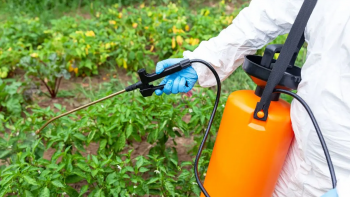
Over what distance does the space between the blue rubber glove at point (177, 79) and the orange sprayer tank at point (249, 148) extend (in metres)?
0.22

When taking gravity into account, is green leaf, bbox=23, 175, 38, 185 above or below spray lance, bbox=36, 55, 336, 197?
below

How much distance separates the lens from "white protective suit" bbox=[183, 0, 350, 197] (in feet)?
3.25

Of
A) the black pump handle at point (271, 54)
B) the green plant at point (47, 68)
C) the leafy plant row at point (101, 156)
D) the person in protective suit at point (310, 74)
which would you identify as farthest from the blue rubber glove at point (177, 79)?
the green plant at point (47, 68)

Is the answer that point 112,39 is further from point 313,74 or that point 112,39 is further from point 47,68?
point 313,74

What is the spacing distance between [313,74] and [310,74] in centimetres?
1

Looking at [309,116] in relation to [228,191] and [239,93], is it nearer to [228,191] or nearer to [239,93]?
[239,93]

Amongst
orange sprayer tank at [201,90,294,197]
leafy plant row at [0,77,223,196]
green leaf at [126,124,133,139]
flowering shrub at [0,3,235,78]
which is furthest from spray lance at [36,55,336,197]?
flowering shrub at [0,3,235,78]

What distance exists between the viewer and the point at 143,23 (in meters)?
3.88

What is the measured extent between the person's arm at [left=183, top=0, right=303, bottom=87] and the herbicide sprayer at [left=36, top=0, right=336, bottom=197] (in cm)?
6

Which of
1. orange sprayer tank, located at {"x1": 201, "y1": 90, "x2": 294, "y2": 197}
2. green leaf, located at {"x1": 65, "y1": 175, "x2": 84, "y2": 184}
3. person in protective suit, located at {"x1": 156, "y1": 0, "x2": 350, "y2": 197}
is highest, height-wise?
person in protective suit, located at {"x1": 156, "y1": 0, "x2": 350, "y2": 197}

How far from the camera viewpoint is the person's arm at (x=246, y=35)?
122 centimetres

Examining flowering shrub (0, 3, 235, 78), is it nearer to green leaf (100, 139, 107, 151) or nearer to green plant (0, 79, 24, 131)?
green plant (0, 79, 24, 131)

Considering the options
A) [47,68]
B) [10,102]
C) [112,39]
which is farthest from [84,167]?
[112,39]

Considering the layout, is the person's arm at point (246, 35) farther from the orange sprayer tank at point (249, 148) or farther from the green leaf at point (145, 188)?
the green leaf at point (145, 188)
